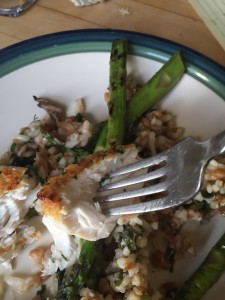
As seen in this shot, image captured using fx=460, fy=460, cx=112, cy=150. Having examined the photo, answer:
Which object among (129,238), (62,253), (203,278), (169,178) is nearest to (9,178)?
(62,253)

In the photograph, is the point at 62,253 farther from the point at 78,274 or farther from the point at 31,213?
the point at 31,213

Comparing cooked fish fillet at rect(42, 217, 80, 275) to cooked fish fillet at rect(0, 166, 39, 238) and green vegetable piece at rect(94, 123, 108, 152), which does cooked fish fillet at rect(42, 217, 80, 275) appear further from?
green vegetable piece at rect(94, 123, 108, 152)

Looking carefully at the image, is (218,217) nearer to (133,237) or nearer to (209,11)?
(133,237)

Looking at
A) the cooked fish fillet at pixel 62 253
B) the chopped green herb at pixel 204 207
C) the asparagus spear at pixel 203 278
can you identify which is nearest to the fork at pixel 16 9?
the cooked fish fillet at pixel 62 253

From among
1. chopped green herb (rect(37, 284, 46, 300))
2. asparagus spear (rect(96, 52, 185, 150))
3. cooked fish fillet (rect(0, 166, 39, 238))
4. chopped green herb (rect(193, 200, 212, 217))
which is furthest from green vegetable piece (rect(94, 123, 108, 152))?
chopped green herb (rect(37, 284, 46, 300))

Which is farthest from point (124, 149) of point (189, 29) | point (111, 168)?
point (189, 29)
